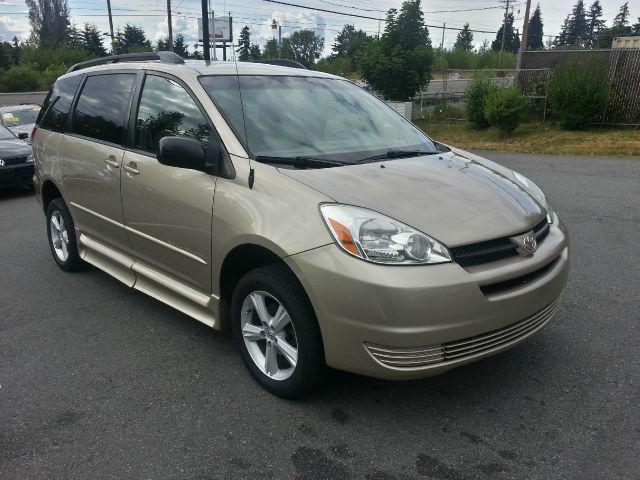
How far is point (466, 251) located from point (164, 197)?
1920 mm

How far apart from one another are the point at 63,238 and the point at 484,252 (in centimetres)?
406

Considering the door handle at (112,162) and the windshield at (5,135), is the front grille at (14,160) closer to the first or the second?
the windshield at (5,135)

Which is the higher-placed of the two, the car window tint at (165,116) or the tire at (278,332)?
the car window tint at (165,116)

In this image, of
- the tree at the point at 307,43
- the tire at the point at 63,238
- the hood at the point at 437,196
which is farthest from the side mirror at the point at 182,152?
the tree at the point at 307,43

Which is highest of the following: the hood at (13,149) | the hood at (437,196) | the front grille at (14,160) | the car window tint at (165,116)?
the car window tint at (165,116)

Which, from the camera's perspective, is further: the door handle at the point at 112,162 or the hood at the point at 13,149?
the hood at the point at 13,149

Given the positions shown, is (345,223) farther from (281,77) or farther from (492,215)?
(281,77)

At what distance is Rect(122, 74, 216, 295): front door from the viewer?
10.9 feet

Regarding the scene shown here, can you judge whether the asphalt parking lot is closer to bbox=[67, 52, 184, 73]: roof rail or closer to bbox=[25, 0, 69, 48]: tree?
bbox=[67, 52, 184, 73]: roof rail

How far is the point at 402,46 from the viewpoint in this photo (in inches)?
979

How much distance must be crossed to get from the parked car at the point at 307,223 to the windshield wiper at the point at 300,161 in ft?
0.05

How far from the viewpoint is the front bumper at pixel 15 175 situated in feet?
31.6

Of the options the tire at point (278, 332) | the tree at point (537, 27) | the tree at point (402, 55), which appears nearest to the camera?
the tire at point (278, 332)

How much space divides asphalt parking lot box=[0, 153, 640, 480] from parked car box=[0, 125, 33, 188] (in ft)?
20.3
